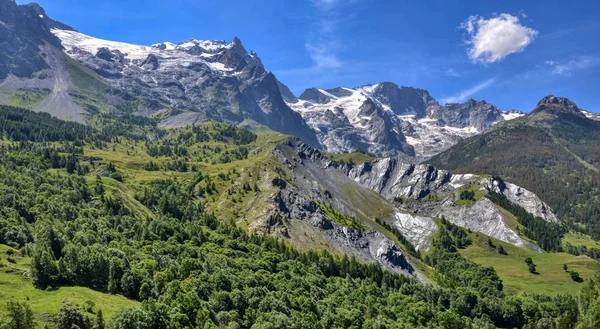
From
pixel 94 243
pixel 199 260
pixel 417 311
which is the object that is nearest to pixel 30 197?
pixel 94 243

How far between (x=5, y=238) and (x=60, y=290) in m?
40.5

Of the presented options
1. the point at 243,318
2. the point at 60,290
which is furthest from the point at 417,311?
the point at 60,290

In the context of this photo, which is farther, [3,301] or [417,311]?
[417,311]

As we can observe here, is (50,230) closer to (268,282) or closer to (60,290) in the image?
(60,290)

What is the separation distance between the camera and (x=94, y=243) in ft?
536

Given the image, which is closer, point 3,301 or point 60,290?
point 3,301

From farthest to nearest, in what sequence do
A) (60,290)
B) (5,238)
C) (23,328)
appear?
1. (5,238)
2. (60,290)
3. (23,328)

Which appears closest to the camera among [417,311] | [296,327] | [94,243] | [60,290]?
[60,290]

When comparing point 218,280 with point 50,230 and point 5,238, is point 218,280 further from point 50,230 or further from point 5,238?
point 5,238

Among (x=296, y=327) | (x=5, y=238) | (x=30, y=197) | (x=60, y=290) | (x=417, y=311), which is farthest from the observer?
(x=30, y=197)

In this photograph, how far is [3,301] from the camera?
339ft

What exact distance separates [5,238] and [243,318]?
7710 cm

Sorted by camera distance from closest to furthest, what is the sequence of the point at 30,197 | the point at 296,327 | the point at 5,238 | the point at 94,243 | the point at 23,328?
the point at 23,328 → the point at 296,327 → the point at 5,238 → the point at 94,243 → the point at 30,197

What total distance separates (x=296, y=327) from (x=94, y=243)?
258 ft
